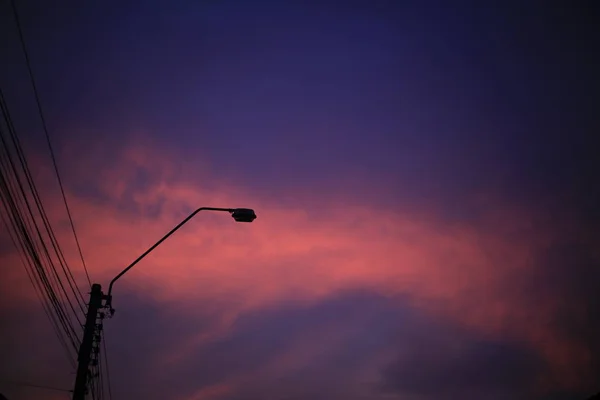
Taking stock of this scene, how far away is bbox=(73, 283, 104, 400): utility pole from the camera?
11813 mm

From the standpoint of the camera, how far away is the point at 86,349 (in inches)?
476

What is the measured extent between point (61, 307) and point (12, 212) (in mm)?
4299

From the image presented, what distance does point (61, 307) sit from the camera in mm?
13523

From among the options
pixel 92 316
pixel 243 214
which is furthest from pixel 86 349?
pixel 243 214

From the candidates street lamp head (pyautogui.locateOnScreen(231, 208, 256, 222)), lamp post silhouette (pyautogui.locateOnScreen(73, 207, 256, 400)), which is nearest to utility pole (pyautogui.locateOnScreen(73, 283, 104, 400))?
lamp post silhouette (pyautogui.locateOnScreen(73, 207, 256, 400))

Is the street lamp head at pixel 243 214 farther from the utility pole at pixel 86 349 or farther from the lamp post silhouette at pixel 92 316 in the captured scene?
the utility pole at pixel 86 349

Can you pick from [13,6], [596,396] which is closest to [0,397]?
[13,6]

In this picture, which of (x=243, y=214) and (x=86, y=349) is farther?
(x=243, y=214)

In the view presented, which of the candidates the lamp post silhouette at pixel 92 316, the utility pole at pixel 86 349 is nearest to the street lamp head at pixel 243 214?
the lamp post silhouette at pixel 92 316

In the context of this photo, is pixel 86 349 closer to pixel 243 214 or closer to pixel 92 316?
pixel 92 316

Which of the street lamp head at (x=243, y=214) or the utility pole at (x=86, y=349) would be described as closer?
the utility pole at (x=86, y=349)

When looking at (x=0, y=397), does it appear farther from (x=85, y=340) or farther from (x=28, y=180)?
(x=28, y=180)

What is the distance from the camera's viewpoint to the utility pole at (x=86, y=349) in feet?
38.8

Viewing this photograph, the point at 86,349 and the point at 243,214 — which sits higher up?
the point at 243,214
